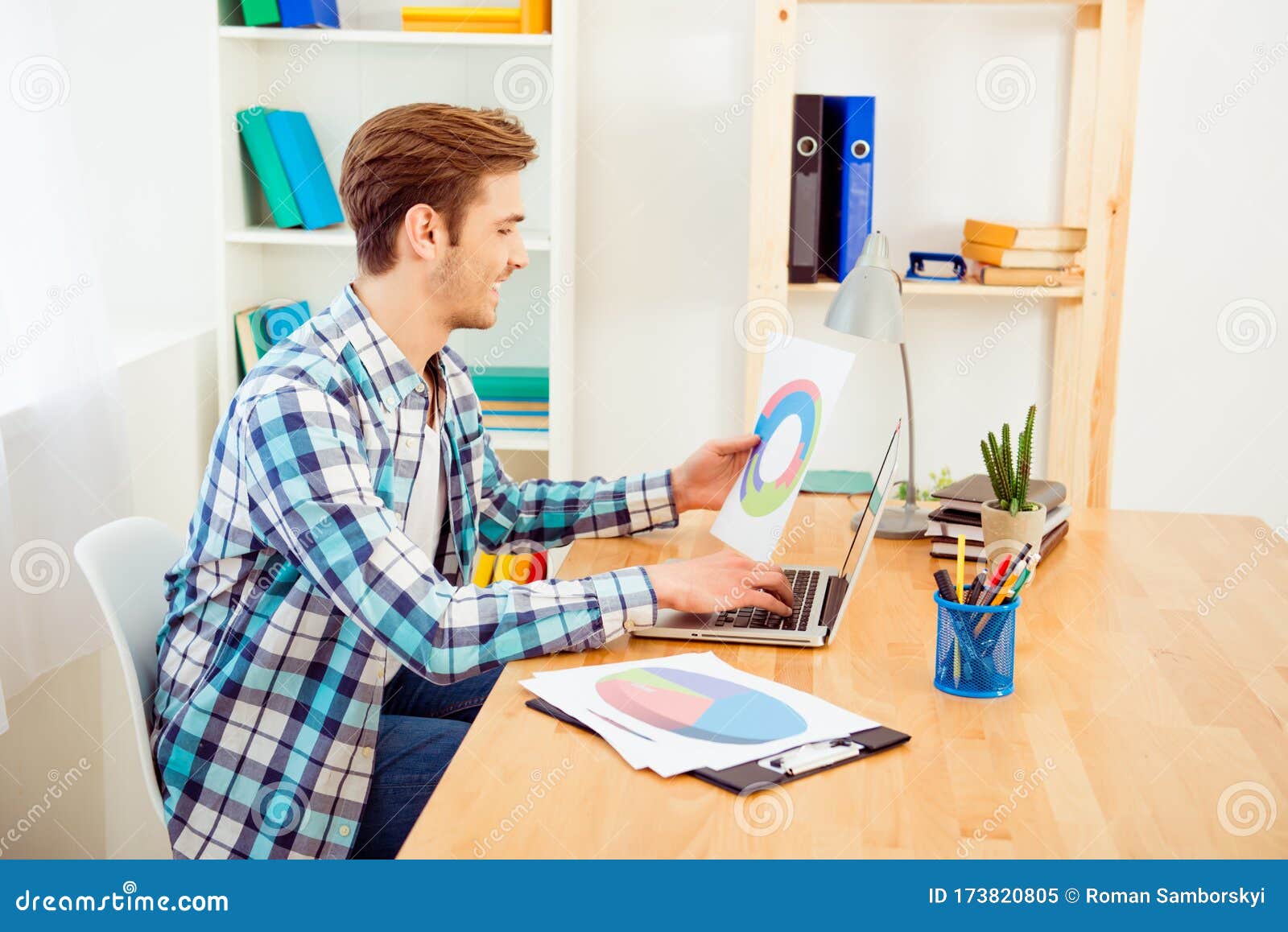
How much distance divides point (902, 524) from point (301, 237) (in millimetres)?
1443

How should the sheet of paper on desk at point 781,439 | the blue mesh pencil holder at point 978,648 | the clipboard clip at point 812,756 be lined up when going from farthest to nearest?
the sheet of paper on desk at point 781,439 → the blue mesh pencil holder at point 978,648 → the clipboard clip at point 812,756

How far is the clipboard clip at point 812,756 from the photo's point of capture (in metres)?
1.14

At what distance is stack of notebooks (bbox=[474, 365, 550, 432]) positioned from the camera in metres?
2.74

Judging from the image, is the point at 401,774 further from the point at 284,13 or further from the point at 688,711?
the point at 284,13

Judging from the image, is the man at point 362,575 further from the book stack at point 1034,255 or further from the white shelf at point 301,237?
the book stack at point 1034,255

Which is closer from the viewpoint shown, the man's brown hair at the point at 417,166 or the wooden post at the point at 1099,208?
the man's brown hair at the point at 417,166

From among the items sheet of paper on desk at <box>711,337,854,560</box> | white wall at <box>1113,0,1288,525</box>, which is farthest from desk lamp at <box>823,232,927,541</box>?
white wall at <box>1113,0,1288,525</box>

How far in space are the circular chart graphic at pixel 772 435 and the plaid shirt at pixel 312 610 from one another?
26 centimetres

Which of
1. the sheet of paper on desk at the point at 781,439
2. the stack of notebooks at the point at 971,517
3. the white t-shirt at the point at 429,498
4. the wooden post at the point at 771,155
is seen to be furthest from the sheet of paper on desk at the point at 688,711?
the wooden post at the point at 771,155

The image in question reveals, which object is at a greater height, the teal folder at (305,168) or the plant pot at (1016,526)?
the teal folder at (305,168)

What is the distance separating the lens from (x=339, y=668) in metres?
1.49

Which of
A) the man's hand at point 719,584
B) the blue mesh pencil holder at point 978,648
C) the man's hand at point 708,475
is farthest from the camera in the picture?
the man's hand at point 708,475

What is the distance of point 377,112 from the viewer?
2.86 meters
